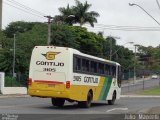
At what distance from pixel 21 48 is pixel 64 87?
46429 mm

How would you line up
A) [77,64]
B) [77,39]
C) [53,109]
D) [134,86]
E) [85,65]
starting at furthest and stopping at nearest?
1. [134,86]
2. [77,39]
3. [85,65]
4. [77,64]
5. [53,109]

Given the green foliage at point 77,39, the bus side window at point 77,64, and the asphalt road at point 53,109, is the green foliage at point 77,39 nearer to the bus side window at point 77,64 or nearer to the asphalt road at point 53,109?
the asphalt road at point 53,109

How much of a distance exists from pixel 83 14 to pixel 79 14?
2.74 ft

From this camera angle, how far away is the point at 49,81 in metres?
29.4

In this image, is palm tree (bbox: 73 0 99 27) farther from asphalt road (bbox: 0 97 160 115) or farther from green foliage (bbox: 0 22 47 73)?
asphalt road (bbox: 0 97 160 115)

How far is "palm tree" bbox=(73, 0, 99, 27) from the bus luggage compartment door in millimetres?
80302

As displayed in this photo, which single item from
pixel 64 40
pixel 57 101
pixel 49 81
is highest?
pixel 64 40

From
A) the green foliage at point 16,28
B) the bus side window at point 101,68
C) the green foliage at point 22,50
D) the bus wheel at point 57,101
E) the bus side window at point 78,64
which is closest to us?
the bus side window at point 78,64

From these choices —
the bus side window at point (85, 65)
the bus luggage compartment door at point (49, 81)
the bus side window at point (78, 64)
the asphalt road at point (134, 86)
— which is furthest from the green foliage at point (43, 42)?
the bus luggage compartment door at point (49, 81)

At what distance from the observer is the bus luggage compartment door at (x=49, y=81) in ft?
96.2

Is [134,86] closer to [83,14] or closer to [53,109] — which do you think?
[83,14]

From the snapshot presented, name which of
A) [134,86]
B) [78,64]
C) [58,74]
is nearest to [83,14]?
[134,86]

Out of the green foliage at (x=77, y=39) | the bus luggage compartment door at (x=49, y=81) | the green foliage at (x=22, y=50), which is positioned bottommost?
the bus luggage compartment door at (x=49, y=81)

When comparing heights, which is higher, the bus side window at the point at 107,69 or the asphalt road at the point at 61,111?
the bus side window at the point at 107,69
